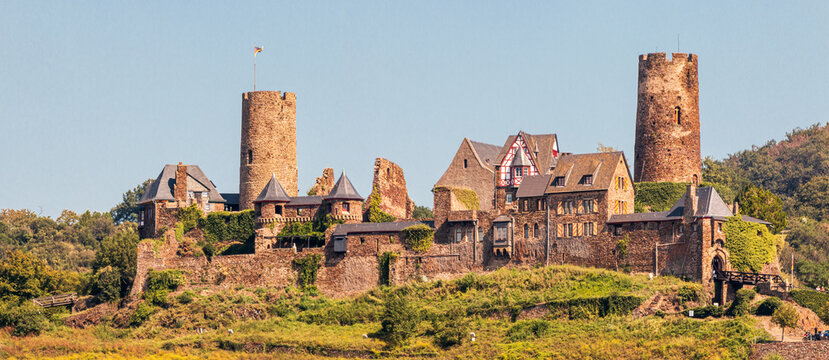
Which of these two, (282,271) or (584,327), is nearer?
(584,327)

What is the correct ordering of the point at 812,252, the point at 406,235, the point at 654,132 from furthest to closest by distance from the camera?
the point at 812,252 < the point at 654,132 < the point at 406,235

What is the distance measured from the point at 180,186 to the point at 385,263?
1658cm

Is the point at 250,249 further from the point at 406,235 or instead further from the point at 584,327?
the point at 584,327

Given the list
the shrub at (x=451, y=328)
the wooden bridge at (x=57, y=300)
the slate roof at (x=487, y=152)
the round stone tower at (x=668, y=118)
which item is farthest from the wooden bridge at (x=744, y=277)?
the wooden bridge at (x=57, y=300)

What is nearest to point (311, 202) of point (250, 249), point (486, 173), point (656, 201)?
point (250, 249)

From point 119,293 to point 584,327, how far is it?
30137 millimetres

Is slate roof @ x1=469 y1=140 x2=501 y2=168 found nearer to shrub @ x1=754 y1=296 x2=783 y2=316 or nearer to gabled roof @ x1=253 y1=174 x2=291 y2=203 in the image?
gabled roof @ x1=253 y1=174 x2=291 y2=203

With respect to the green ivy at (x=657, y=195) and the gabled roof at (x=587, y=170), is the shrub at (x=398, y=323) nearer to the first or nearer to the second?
the gabled roof at (x=587, y=170)

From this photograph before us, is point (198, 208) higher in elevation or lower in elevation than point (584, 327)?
higher

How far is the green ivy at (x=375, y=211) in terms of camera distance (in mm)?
90875

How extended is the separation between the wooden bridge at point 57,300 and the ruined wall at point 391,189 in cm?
1944

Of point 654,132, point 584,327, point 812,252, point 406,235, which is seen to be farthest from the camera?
point 812,252

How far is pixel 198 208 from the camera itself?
9344cm

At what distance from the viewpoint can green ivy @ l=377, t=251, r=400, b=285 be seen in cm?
8569
